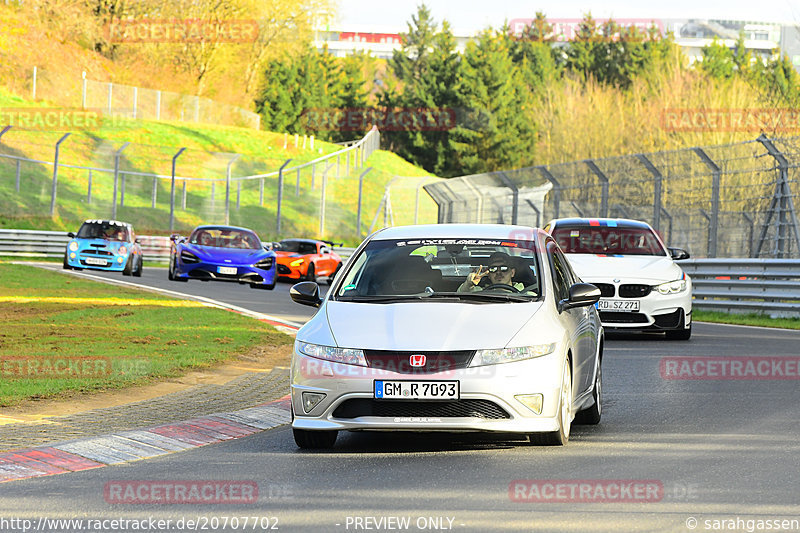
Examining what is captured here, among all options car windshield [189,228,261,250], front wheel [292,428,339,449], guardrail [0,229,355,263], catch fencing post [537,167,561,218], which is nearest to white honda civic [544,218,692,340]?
front wheel [292,428,339,449]

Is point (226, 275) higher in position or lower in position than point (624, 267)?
lower

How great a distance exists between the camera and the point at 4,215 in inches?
1778

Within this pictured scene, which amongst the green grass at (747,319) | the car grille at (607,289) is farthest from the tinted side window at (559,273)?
the green grass at (747,319)

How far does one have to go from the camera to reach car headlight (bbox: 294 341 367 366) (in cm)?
773

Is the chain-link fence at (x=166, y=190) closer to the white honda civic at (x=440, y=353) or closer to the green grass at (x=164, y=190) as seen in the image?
the green grass at (x=164, y=190)

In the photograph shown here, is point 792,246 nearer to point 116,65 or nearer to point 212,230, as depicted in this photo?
point 212,230

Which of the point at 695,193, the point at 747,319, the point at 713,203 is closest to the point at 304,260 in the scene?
the point at 695,193

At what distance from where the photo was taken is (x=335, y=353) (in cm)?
784

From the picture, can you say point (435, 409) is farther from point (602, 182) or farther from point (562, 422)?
point (602, 182)

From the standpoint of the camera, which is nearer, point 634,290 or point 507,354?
point 507,354

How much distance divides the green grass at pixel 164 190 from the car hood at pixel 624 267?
31369 mm

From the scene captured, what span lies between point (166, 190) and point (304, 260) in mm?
22534

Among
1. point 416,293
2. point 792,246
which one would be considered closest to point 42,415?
point 416,293

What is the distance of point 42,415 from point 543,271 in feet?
12.5
